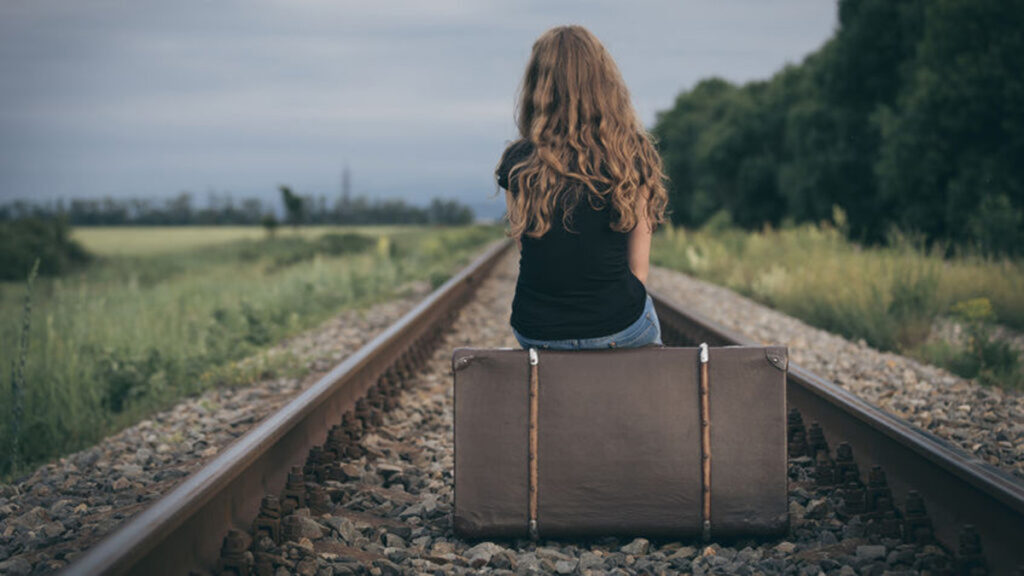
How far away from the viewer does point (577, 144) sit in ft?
9.95

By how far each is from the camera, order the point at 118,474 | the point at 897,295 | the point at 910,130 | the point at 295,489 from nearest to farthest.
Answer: the point at 295,489 < the point at 118,474 < the point at 897,295 < the point at 910,130

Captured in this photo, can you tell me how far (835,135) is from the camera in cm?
2152

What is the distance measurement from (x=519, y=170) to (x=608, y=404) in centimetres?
87

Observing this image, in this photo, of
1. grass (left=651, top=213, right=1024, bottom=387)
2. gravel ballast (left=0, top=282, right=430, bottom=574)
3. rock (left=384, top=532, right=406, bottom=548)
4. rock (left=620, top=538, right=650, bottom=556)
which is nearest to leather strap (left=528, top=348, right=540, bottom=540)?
rock (left=620, top=538, right=650, bottom=556)

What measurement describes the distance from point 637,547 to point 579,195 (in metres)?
1.22

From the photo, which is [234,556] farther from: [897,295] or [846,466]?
[897,295]

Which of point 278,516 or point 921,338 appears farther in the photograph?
point 921,338

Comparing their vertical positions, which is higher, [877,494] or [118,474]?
[877,494]

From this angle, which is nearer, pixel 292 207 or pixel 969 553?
pixel 969 553

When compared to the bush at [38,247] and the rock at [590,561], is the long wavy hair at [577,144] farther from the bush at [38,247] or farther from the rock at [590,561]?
the bush at [38,247]

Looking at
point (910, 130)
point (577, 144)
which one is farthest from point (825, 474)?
point (910, 130)

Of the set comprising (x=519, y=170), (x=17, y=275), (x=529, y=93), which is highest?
(x=529, y=93)

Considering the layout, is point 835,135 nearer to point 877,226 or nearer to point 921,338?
point 877,226

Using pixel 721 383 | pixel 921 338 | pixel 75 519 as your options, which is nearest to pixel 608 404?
pixel 721 383
